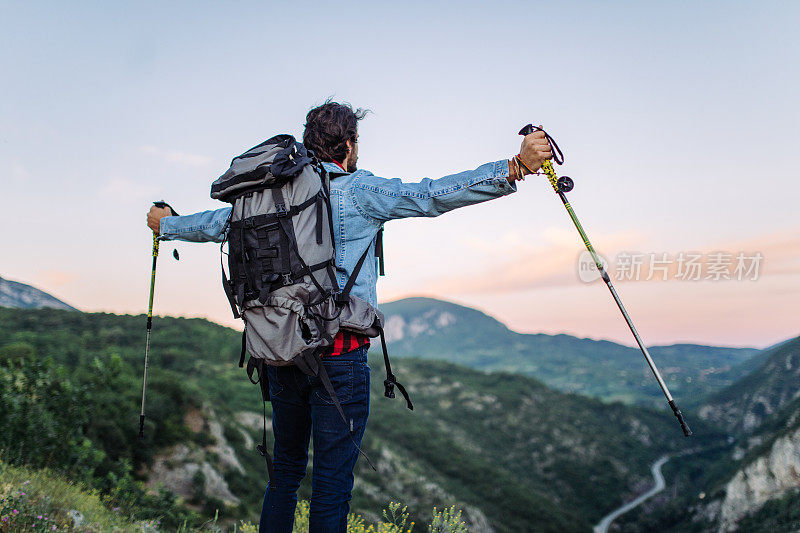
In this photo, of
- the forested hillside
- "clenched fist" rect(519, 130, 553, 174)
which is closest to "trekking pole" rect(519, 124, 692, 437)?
"clenched fist" rect(519, 130, 553, 174)

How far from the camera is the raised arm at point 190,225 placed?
375 cm

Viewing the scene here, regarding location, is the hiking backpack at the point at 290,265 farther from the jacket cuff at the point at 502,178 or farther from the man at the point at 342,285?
the jacket cuff at the point at 502,178

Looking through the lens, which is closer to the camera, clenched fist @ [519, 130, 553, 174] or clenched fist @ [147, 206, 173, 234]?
clenched fist @ [519, 130, 553, 174]

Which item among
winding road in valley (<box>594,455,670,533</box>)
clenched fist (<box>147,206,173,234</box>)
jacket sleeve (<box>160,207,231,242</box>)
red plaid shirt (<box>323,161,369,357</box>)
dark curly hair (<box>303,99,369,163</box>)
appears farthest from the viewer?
winding road in valley (<box>594,455,670,533</box>)

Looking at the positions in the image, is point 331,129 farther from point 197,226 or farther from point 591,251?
point 591,251

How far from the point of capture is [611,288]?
375cm

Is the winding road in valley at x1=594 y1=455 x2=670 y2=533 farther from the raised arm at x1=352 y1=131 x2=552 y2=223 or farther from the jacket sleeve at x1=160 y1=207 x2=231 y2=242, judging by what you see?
the raised arm at x1=352 y1=131 x2=552 y2=223

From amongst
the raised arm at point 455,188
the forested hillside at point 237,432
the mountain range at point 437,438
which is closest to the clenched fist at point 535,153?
the raised arm at point 455,188

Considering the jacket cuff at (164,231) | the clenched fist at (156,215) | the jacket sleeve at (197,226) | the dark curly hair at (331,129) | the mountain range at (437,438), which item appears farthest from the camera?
the mountain range at (437,438)

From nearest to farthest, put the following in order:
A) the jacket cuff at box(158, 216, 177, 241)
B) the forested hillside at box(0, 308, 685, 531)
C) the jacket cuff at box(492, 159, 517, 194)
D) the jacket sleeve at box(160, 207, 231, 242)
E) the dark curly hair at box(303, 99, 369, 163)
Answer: the jacket cuff at box(492, 159, 517, 194) < the dark curly hair at box(303, 99, 369, 163) < the jacket sleeve at box(160, 207, 231, 242) < the jacket cuff at box(158, 216, 177, 241) < the forested hillside at box(0, 308, 685, 531)

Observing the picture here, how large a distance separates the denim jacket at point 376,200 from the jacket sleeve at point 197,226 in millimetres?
983

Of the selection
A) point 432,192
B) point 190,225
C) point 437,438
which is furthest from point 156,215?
point 437,438

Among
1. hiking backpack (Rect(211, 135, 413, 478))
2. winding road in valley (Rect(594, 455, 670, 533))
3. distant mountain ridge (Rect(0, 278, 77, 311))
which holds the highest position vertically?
distant mountain ridge (Rect(0, 278, 77, 311))

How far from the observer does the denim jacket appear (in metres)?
2.92
